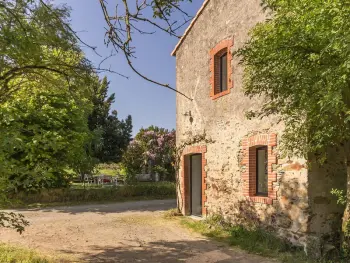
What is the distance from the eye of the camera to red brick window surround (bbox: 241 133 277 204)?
735cm

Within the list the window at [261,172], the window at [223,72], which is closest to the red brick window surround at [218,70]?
the window at [223,72]

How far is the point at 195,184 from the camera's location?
11.4 m

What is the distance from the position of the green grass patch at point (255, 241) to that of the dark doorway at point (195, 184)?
1987mm

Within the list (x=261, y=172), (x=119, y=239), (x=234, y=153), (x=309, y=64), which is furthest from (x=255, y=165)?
(x=309, y=64)

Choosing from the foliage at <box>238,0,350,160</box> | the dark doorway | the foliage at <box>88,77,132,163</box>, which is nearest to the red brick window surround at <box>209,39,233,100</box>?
the dark doorway

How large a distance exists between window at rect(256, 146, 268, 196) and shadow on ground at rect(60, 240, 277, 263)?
1.75 meters

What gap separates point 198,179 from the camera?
11438 millimetres

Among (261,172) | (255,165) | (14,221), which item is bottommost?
(14,221)

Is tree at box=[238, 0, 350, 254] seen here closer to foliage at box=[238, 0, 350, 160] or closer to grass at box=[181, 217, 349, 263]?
foliage at box=[238, 0, 350, 160]

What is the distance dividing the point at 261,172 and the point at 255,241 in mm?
1696

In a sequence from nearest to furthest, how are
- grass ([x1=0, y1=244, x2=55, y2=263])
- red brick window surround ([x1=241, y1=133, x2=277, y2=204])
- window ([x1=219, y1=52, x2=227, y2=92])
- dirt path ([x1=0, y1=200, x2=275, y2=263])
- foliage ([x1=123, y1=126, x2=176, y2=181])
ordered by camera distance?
grass ([x1=0, y1=244, x2=55, y2=263]), dirt path ([x1=0, y1=200, x2=275, y2=263]), red brick window surround ([x1=241, y1=133, x2=277, y2=204]), window ([x1=219, y1=52, x2=227, y2=92]), foliage ([x1=123, y1=126, x2=176, y2=181])

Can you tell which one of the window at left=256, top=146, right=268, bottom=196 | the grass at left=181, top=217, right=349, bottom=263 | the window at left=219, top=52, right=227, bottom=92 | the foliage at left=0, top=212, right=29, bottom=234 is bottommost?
the grass at left=181, top=217, right=349, bottom=263

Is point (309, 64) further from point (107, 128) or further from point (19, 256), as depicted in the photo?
point (107, 128)

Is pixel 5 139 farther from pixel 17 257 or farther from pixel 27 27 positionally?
pixel 17 257
